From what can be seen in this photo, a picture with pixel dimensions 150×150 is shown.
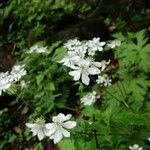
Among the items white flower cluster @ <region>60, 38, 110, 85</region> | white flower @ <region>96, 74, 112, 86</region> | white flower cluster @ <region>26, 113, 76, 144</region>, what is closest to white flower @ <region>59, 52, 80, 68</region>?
white flower cluster @ <region>60, 38, 110, 85</region>

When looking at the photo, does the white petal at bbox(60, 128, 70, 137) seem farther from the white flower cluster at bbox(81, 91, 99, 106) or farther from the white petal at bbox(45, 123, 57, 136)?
the white flower cluster at bbox(81, 91, 99, 106)

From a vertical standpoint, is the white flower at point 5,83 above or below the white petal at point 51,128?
above

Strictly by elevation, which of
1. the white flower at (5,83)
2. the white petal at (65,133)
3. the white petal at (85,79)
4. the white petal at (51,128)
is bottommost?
the white petal at (65,133)

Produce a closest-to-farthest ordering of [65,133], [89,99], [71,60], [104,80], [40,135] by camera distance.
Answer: [65,133] < [40,135] < [71,60] < [89,99] < [104,80]

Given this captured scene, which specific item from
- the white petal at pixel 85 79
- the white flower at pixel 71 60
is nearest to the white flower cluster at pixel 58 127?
the white petal at pixel 85 79

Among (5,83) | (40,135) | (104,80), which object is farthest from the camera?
(104,80)

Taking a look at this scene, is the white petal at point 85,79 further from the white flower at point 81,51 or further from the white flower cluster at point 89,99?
the white flower cluster at point 89,99

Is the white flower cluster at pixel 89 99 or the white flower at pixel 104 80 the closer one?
the white flower cluster at pixel 89 99

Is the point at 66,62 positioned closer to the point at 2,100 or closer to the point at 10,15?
the point at 2,100

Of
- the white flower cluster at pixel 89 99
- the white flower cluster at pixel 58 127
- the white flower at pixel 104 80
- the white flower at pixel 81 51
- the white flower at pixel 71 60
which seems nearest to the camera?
the white flower cluster at pixel 58 127

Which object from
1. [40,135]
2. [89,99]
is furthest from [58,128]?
[89,99]

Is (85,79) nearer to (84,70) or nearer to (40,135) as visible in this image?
(84,70)
